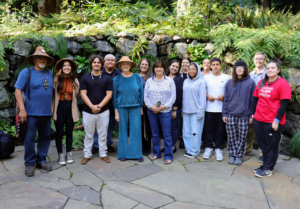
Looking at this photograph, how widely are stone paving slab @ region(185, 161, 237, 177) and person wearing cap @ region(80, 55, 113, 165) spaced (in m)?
1.57

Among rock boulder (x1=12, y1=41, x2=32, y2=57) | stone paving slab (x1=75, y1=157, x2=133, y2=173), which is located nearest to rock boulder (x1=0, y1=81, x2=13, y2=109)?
rock boulder (x1=12, y1=41, x2=32, y2=57)

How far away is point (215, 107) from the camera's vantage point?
14.9ft

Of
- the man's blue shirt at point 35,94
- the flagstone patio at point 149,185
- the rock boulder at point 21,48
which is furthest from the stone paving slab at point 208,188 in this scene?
the rock boulder at point 21,48

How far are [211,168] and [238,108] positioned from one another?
1.20 m

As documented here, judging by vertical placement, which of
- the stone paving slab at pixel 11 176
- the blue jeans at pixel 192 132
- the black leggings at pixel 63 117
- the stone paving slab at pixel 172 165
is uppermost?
the black leggings at pixel 63 117

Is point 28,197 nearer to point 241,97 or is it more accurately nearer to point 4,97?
point 4,97

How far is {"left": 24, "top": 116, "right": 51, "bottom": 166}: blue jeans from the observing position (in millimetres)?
3793

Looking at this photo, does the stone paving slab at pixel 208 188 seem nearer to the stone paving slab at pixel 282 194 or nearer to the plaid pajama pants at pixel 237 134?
the stone paving slab at pixel 282 194

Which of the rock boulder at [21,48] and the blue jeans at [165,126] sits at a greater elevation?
the rock boulder at [21,48]

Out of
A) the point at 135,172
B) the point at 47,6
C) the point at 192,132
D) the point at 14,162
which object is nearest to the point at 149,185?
the point at 135,172

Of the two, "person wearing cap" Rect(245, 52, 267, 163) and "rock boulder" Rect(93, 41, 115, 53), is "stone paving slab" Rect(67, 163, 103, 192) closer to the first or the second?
"person wearing cap" Rect(245, 52, 267, 163)

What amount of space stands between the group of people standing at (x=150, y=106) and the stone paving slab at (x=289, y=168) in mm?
347

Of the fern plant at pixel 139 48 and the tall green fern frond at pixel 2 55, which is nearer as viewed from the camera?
the tall green fern frond at pixel 2 55

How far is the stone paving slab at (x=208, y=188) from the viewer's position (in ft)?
9.77
